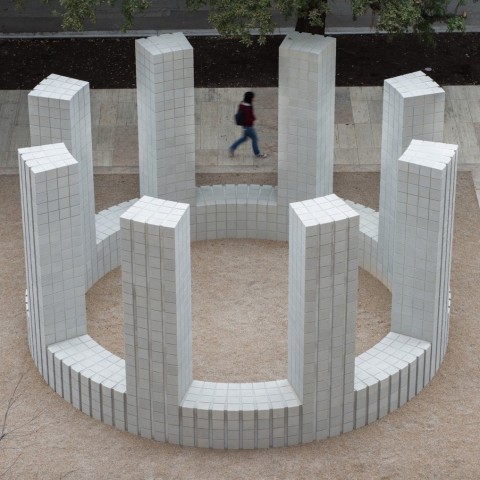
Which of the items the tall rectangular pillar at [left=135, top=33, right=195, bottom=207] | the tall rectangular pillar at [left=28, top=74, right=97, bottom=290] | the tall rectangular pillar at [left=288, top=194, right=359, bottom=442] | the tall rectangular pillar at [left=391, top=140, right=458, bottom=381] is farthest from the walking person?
the tall rectangular pillar at [left=288, top=194, right=359, bottom=442]

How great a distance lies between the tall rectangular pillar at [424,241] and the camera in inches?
735

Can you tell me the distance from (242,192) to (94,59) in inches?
284

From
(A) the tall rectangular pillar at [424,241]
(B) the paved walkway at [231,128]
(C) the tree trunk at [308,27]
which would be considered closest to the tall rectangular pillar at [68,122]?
(B) the paved walkway at [231,128]

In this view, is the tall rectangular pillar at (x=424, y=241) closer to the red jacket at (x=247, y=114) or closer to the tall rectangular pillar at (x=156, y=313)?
the tall rectangular pillar at (x=156, y=313)

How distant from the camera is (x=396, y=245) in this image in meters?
19.5

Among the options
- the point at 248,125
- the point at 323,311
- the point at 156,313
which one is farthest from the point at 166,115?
the point at 323,311

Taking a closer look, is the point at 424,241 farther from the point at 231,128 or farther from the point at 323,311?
the point at 231,128

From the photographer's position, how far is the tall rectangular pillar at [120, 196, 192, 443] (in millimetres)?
17281

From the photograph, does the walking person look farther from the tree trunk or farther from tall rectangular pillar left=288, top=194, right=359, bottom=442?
tall rectangular pillar left=288, top=194, right=359, bottom=442

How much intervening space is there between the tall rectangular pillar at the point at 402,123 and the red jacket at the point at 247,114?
12.2 feet

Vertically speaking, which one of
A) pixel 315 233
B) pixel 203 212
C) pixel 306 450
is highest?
pixel 315 233

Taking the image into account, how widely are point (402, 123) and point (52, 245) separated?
552 cm

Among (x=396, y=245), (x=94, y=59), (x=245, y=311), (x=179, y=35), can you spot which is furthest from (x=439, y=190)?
(x=94, y=59)

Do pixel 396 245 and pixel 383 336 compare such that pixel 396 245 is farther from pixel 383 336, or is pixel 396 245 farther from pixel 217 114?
pixel 217 114
